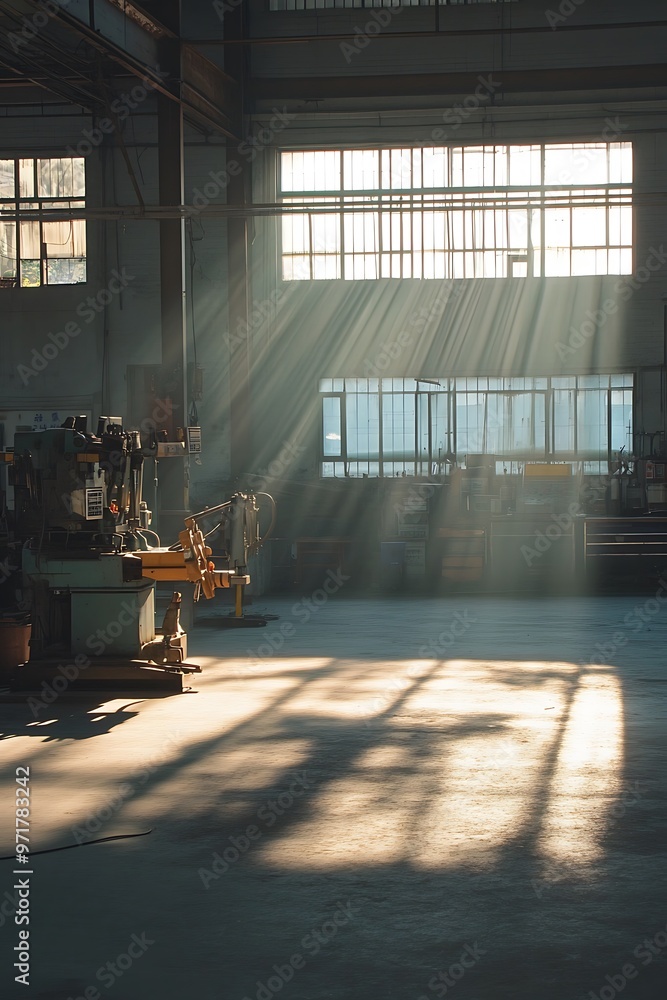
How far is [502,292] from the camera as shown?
15.0 metres

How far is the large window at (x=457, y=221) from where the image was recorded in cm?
1488

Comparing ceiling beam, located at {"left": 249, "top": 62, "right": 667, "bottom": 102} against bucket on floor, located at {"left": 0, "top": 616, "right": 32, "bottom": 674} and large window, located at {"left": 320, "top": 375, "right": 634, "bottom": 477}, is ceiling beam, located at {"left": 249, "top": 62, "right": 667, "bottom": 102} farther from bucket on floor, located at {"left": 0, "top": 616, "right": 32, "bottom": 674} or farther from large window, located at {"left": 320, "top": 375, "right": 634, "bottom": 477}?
bucket on floor, located at {"left": 0, "top": 616, "right": 32, "bottom": 674}

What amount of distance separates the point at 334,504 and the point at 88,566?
286 inches

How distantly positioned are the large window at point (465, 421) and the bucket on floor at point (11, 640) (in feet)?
24.9

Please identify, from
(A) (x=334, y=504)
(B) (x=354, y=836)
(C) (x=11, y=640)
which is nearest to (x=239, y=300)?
(A) (x=334, y=504)

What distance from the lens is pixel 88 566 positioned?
7.59 meters

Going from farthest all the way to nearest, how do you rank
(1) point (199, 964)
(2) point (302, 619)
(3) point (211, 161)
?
(3) point (211, 161) < (2) point (302, 619) < (1) point (199, 964)

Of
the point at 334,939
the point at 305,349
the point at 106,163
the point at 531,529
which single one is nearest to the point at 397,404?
the point at 305,349

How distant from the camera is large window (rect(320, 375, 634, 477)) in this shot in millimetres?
14852

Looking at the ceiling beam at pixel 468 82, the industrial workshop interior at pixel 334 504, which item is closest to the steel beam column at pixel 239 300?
the industrial workshop interior at pixel 334 504

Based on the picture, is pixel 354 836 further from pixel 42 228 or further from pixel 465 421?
pixel 42 228

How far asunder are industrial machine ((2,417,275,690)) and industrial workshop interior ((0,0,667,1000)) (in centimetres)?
3

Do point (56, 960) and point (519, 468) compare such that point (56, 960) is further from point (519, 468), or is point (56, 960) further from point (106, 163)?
point (106, 163)

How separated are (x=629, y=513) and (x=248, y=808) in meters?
10.1
